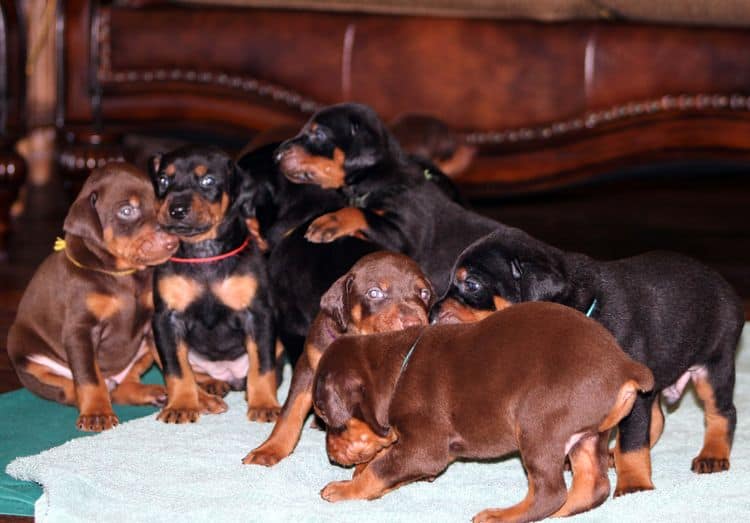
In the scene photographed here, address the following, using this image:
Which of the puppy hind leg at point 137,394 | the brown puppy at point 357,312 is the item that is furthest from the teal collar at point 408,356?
the puppy hind leg at point 137,394

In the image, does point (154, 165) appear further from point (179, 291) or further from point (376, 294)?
point (376, 294)

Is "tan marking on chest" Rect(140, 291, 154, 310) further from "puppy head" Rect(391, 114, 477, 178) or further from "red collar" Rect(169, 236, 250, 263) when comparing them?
"puppy head" Rect(391, 114, 477, 178)

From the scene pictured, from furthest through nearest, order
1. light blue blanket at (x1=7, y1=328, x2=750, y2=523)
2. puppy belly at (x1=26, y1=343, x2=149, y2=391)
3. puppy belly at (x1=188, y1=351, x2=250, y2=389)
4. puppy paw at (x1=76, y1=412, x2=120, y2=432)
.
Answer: puppy belly at (x1=188, y1=351, x2=250, y2=389), puppy belly at (x1=26, y1=343, x2=149, y2=391), puppy paw at (x1=76, y1=412, x2=120, y2=432), light blue blanket at (x1=7, y1=328, x2=750, y2=523)

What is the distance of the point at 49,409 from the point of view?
4.10 meters

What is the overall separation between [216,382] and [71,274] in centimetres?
66

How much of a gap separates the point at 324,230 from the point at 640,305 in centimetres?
113

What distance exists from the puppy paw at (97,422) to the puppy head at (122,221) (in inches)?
20.9

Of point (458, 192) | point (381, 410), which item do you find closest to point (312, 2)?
point (458, 192)

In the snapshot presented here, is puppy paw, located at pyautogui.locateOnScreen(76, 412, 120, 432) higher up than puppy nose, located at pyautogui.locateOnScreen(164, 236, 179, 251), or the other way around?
puppy nose, located at pyautogui.locateOnScreen(164, 236, 179, 251)

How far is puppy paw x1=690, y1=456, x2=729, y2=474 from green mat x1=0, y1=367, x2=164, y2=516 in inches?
70.8

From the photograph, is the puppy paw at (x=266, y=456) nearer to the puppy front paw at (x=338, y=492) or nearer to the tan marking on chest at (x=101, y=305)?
the puppy front paw at (x=338, y=492)

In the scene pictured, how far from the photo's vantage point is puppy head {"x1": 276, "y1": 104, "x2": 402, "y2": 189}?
443 centimetres

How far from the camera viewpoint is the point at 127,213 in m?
4.10

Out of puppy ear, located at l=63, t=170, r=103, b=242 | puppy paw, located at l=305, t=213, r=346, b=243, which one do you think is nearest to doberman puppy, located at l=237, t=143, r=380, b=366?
puppy paw, located at l=305, t=213, r=346, b=243
